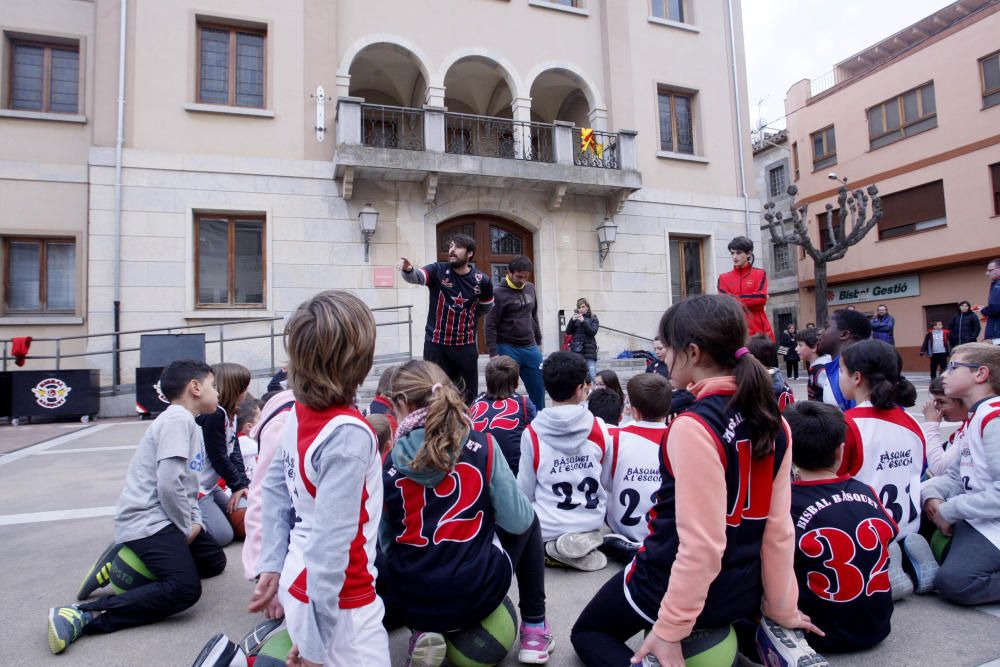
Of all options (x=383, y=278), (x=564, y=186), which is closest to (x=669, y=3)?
(x=564, y=186)

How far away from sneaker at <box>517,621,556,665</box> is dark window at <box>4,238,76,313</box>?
12439 millimetres

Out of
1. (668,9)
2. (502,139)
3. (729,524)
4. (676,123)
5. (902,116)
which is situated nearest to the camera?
(729,524)

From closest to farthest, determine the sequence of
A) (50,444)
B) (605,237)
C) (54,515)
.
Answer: (54,515) → (50,444) → (605,237)

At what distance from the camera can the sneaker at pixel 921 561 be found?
2.63 metres

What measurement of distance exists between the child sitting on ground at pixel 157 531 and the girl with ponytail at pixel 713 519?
178cm

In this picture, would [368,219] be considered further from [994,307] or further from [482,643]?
[482,643]

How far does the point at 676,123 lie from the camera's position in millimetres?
15039

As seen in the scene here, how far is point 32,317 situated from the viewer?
1097 cm

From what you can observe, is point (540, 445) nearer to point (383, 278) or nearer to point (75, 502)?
point (75, 502)

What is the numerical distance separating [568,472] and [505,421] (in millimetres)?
783

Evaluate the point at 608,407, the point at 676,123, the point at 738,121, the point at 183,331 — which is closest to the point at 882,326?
the point at 738,121

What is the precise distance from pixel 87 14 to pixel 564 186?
993 cm

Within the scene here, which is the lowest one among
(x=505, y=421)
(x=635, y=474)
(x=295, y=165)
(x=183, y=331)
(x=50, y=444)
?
(x=50, y=444)

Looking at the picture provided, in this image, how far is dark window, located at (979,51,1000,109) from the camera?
17.9m
